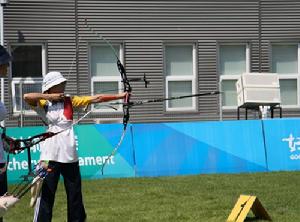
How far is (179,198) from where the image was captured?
10266mm

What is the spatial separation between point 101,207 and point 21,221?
1.34 metres

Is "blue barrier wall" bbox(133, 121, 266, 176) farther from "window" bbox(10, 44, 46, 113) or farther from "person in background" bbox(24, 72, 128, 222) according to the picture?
"person in background" bbox(24, 72, 128, 222)

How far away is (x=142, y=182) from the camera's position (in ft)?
40.1

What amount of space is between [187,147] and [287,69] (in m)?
5.90

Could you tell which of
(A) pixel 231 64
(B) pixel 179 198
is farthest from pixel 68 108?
(A) pixel 231 64

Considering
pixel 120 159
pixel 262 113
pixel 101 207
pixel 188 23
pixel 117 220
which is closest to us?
pixel 117 220

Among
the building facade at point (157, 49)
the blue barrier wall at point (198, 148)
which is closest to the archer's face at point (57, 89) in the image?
the blue barrier wall at point (198, 148)

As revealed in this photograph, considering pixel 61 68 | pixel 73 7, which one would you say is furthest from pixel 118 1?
pixel 61 68

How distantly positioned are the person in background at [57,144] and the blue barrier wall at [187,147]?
6126mm

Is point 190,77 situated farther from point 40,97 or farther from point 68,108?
point 40,97

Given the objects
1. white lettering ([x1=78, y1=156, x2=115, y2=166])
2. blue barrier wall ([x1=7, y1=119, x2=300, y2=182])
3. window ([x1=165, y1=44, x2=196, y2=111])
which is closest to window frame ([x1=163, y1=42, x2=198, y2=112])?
window ([x1=165, y1=44, x2=196, y2=111])

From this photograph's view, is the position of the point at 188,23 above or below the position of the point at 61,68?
above

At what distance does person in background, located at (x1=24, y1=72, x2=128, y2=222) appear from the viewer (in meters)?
7.16

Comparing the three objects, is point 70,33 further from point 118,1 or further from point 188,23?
point 188,23
